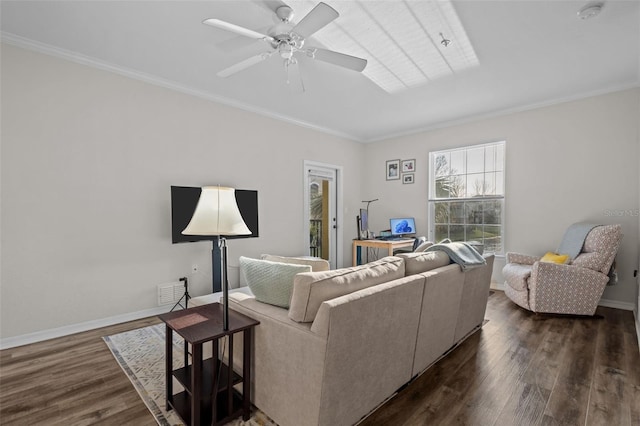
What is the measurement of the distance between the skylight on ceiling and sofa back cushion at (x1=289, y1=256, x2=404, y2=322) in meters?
1.86

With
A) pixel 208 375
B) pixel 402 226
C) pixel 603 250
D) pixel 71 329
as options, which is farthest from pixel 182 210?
pixel 603 250

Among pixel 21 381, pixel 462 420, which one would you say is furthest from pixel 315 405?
pixel 21 381

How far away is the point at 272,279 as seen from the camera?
68.5 inches

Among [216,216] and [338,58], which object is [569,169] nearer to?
[338,58]

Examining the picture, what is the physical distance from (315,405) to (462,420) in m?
0.90

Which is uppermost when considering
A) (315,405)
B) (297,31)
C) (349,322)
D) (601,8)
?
(601,8)

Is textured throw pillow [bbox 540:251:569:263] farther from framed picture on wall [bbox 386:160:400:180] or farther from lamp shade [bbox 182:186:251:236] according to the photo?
lamp shade [bbox 182:186:251:236]

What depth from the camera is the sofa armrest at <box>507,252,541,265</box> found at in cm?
397

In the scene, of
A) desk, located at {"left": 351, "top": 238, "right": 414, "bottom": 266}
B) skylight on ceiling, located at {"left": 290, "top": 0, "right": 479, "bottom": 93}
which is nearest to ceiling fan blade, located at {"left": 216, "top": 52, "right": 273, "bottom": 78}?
skylight on ceiling, located at {"left": 290, "top": 0, "right": 479, "bottom": 93}

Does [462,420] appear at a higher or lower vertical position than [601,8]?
lower

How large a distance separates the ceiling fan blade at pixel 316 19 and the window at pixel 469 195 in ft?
12.1

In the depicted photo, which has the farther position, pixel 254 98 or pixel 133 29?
pixel 254 98

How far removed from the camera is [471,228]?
15.9 feet

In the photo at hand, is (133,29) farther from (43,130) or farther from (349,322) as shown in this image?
(349,322)
